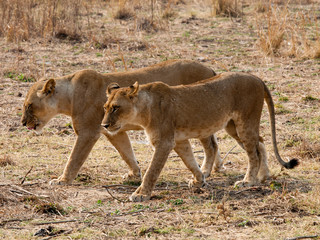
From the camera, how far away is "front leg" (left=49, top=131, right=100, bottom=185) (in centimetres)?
708

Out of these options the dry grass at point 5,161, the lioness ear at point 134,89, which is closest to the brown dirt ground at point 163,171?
the dry grass at point 5,161

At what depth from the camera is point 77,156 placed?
713 cm

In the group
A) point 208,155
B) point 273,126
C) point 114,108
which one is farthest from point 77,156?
point 273,126

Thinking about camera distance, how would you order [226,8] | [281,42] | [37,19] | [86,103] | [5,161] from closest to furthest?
[86,103] < [5,161] < [281,42] < [37,19] < [226,8]

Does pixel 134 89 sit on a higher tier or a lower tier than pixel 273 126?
higher

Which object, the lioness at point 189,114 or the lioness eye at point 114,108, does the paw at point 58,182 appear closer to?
the lioness at point 189,114

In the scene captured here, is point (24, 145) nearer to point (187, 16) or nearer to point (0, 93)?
point (0, 93)

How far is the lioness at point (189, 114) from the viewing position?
A: 6301mm

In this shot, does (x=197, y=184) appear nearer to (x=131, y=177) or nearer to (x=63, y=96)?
(x=131, y=177)

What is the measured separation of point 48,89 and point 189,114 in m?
1.83

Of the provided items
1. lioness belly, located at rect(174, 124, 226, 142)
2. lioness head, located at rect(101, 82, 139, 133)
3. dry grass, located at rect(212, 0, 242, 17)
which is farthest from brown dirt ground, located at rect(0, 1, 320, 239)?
dry grass, located at rect(212, 0, 242, 17)

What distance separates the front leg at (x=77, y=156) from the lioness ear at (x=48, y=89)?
664 millimetres

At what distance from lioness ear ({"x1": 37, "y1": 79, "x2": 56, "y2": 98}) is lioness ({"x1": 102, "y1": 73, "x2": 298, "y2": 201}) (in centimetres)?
103

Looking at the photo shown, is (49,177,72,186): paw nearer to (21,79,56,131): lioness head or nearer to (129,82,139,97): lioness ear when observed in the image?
(21,79,56,131): lioness head
